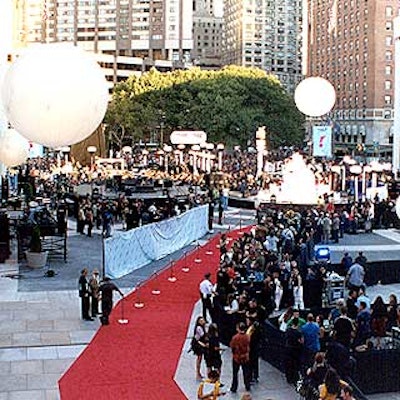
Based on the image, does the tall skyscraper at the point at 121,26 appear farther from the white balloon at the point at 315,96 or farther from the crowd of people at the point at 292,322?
the crowd of people at the point at 292,322

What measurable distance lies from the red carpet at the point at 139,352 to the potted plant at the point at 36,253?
4349mm

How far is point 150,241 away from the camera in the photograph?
27578 millimetres

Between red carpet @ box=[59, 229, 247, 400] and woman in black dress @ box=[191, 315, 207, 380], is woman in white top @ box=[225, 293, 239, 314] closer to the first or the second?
red carpet @ box=[59, 229, 247, 400]

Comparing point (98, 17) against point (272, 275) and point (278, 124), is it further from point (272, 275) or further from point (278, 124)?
point (272, 275)

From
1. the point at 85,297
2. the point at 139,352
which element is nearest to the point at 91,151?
the point at 85,297

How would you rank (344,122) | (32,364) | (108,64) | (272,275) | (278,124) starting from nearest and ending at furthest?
(32,364) < (272,275) < (278,124) < (344,122) < (108,64)

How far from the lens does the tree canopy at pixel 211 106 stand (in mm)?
77938

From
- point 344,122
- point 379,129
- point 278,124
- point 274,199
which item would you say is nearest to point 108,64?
point 344,122

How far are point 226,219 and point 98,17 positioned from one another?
155m

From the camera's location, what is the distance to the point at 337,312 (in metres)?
15.3

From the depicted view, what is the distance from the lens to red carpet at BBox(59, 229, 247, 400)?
545 inches

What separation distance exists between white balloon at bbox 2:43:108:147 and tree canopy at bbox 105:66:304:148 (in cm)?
6336

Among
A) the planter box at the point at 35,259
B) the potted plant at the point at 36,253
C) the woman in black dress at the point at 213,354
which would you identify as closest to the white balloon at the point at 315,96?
the potted plant at the point at 36,253

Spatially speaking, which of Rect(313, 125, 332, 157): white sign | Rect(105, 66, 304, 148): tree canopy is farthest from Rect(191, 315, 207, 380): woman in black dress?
Rect(105, 66, 304, 148): tree canopy
